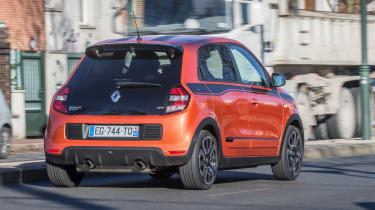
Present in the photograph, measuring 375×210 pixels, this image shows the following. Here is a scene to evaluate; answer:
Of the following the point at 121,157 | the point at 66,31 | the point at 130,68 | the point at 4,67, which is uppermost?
the point at 66,31

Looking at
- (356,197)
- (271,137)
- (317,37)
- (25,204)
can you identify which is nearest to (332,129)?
(317,37)

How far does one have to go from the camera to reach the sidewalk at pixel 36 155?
11.5 m

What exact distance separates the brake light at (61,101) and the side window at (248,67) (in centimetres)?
200

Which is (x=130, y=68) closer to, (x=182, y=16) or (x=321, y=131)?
(x=182, y=16)

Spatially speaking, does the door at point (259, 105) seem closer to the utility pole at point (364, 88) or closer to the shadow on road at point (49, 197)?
the shadow on road at point (49, 197)

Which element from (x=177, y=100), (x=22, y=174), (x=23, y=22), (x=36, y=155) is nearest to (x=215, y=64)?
(x=177, y=100)

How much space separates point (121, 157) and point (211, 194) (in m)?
0.95

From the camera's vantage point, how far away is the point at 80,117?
1000cm

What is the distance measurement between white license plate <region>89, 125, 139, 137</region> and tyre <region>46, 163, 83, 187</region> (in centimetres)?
77

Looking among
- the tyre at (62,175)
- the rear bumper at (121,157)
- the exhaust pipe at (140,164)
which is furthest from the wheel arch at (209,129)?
the tyre at (62,175)

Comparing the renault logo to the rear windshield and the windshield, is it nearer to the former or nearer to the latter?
the rear windshield

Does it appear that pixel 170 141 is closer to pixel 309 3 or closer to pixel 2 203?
pixel 2 203

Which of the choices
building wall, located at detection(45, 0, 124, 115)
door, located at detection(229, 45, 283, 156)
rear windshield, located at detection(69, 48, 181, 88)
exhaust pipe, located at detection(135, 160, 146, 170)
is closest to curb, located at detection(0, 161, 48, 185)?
rear windshield, located at detection(69, 48, 181, 88)

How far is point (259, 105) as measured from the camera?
11.3m
